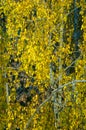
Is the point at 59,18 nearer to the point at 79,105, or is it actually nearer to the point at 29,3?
the point at 29,3

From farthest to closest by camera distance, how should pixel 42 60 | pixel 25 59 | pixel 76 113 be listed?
pixel 25 59
pixel 42 60
pixel 76 113

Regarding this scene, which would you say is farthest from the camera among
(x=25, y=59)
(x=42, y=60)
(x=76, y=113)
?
(x=25, y=59)

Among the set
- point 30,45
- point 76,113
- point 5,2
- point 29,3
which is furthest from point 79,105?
point 5,2

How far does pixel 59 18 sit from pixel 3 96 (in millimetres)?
3232

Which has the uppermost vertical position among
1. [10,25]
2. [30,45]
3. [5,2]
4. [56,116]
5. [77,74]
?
[5,2]

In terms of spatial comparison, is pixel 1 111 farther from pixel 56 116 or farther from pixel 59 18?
pixel 59 18

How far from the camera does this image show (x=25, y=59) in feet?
37.4

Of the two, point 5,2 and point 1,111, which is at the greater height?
point 5,2

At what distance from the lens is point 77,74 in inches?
427

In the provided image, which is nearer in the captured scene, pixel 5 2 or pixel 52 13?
pixel 52 13

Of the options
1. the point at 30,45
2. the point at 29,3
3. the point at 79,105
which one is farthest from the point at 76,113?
the point at 29,3

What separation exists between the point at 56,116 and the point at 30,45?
90.7 inches

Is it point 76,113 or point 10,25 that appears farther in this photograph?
point 10,25

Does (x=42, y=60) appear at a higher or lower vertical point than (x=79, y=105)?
higher
